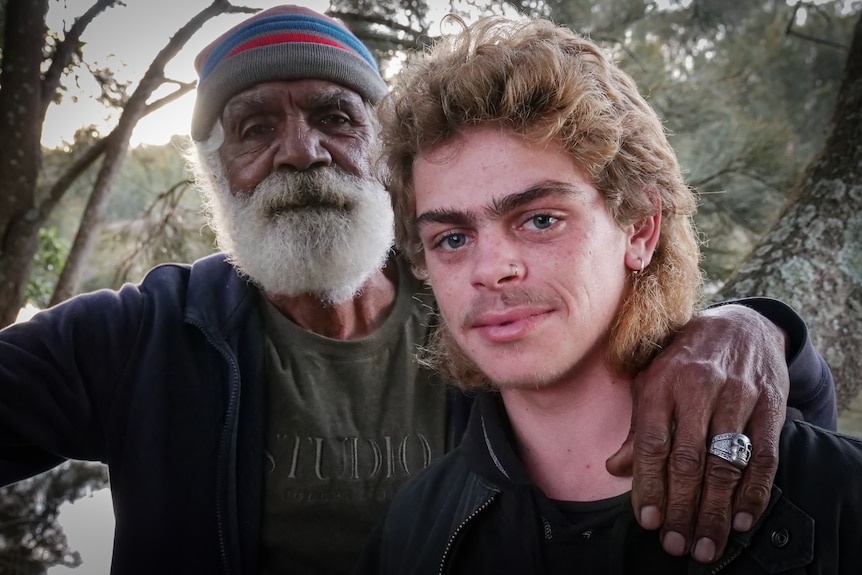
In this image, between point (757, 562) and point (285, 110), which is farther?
point (285, 110)

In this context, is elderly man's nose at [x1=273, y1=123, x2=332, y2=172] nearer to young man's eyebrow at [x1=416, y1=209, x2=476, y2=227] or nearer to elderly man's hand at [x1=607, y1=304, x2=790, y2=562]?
young man's eyebrow at [x1=416, y1=209, x2=476, y2=227]

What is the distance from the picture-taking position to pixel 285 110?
88.6 inches

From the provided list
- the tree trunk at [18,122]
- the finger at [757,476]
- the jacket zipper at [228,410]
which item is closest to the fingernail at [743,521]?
the finger at [757,476]

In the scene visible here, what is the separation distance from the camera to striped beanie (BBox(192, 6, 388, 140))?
2236 mm

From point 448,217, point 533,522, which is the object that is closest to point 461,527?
point 533,522

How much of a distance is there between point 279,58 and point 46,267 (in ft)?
4.67

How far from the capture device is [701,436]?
51.2 inches

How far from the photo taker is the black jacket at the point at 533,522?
1.21 m

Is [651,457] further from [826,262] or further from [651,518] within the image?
[826,262]

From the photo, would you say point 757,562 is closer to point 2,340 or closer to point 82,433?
point 82,433

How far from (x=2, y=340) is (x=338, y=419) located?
37.8 inches

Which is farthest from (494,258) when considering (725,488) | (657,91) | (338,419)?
(657,91)

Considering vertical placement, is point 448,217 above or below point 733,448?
above

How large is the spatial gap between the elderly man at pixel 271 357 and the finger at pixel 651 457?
7cm
